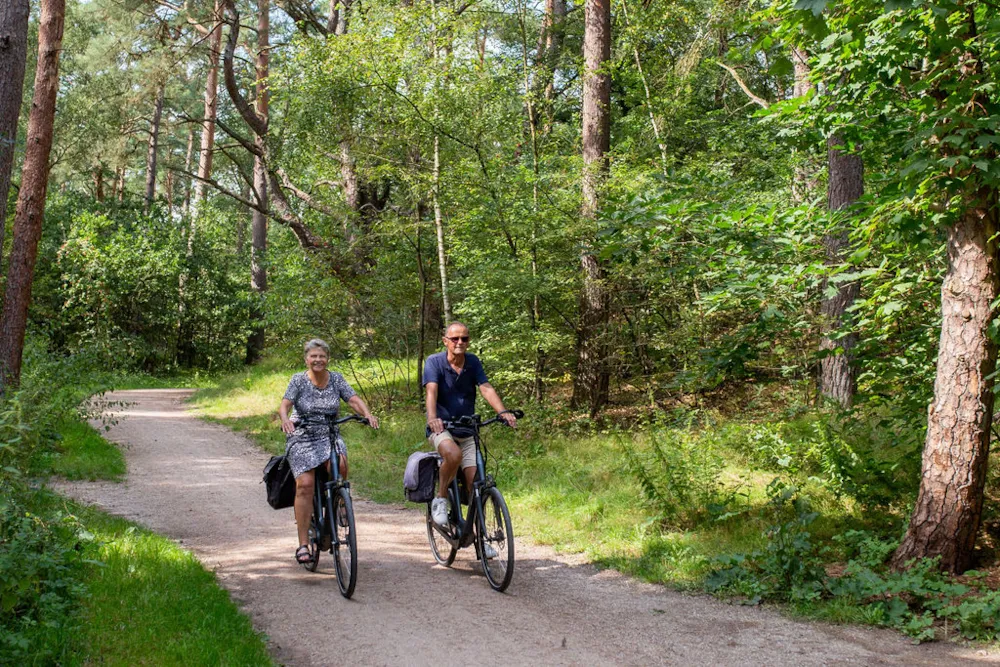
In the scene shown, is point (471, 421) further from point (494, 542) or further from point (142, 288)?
point (142, 288)

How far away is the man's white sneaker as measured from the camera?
21.5 ft

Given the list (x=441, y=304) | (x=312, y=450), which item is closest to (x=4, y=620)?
(x=312, y=450)

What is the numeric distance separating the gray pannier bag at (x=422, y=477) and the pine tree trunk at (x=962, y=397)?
3.64 m

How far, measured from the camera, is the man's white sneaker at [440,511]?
21.5ft

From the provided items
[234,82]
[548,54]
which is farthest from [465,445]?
[548,54]

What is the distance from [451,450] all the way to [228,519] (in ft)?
11.9

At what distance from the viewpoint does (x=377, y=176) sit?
527 inches

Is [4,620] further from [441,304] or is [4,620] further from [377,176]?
[441,304]

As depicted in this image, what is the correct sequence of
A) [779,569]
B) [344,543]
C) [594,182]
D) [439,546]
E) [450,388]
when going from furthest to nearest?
[594,182], [439,546], [450,388], [344,543], [779,569]

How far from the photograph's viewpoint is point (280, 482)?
6.67 metres

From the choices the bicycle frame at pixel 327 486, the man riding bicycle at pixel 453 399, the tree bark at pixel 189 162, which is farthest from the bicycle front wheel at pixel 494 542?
the tree bark at pixel 189 162

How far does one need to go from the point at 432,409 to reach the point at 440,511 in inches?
34.0

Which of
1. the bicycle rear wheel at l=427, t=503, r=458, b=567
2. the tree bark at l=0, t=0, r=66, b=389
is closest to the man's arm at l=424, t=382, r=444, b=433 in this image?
the bicycle rear wheel at l=427, t=503, r=458, b=567

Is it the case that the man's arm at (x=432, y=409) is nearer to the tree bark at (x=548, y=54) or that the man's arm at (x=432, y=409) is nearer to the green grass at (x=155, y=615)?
the green grass at (x=155, y=615)
